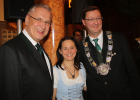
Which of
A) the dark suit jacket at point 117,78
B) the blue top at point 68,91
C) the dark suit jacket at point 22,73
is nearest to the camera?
the dark suit jacket at point 22,73

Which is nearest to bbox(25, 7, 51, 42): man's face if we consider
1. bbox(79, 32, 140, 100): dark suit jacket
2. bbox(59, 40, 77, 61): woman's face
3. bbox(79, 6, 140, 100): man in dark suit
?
bbox(59, 40, 77, 61): woman's face

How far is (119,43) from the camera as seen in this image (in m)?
1.76

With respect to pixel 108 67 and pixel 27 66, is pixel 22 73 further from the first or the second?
pixel 108 67

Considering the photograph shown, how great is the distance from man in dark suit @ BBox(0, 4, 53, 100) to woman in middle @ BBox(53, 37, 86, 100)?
0.44 meters

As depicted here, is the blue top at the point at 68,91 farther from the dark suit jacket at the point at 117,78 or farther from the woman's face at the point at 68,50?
the woman's face at the point at 68,50

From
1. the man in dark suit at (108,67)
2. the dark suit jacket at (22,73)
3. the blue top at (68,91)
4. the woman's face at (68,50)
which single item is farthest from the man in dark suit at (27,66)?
the man in dark suit at (108,67)

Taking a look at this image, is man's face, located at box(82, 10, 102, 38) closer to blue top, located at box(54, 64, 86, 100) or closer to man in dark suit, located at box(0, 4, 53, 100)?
man in dark suit, located at box(0, 4, 53, 100)

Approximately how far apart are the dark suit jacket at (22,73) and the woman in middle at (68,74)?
436 mm

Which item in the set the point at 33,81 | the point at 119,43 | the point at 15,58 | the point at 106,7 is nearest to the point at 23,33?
the point at 15,58

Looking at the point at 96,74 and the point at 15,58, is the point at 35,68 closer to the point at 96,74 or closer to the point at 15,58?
the point at 15,58

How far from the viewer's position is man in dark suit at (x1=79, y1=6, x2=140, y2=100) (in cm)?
168

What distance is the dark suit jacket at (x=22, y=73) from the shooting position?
1.03m

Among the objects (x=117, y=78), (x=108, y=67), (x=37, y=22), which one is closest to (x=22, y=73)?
(x=37, y=22)

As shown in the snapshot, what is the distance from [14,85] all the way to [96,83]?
1130mm
